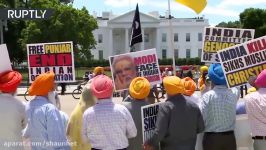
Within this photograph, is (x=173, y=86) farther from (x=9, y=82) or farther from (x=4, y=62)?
(x=4, y=62)

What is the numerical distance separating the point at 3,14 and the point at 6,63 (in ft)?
43.6

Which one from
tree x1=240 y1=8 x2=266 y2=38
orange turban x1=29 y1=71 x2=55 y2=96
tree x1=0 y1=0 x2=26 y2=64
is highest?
tree x1=240 y1=8 x2=266 y2=38

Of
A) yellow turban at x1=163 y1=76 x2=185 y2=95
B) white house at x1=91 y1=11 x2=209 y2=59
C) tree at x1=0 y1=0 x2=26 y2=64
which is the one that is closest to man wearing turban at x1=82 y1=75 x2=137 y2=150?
yellow turban at x1=163 y1=76 x2=185 y2=95

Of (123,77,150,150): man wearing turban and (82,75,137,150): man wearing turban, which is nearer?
(82,75,137,150): man wearing turban

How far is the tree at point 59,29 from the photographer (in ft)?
192

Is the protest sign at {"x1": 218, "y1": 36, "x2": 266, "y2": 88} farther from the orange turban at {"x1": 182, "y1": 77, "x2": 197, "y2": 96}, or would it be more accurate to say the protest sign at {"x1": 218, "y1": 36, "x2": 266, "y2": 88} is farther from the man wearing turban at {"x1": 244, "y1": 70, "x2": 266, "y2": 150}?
the man wearing turban at {"x1": 244, "y1": 70, "x2": 266, "y2": 150}

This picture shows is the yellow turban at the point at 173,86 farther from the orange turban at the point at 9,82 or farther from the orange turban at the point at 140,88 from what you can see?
the orange turban at the point at 9,82

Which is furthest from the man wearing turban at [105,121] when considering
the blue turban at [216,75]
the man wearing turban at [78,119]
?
the blue turban at [216,75]

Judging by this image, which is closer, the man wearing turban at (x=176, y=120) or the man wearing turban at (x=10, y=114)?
the man wearing turban at (x=10, y=114)

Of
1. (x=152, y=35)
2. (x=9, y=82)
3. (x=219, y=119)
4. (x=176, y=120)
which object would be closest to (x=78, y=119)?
(x=9, y=82)

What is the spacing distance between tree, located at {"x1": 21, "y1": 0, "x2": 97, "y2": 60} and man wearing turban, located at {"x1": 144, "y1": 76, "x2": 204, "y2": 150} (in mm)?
53168

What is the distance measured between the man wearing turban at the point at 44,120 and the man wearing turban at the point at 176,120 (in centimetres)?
98

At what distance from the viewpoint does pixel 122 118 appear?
499cm

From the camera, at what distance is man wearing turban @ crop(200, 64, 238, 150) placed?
561cm
